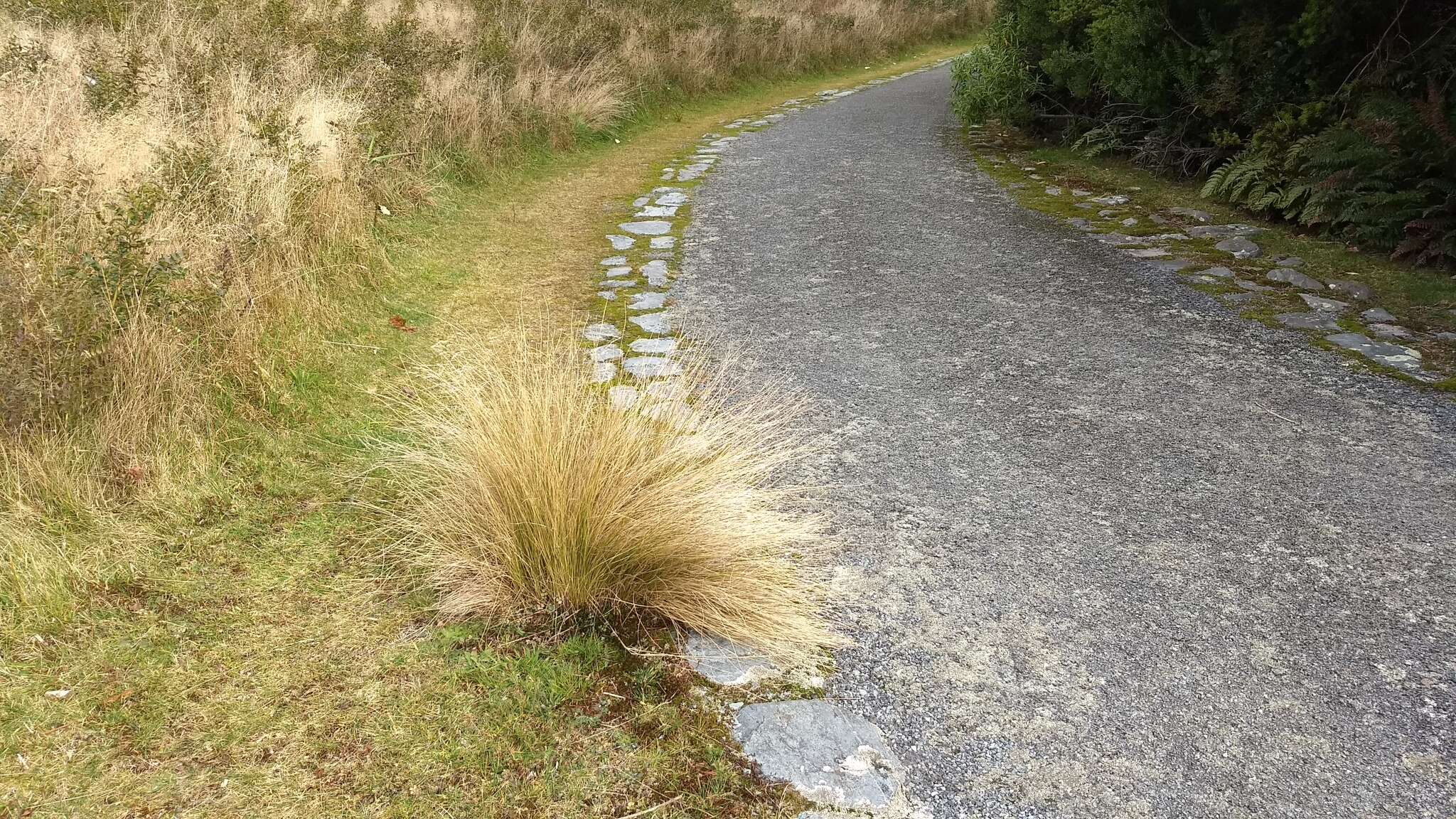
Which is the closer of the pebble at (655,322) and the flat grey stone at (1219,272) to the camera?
the pebble at (655,322)

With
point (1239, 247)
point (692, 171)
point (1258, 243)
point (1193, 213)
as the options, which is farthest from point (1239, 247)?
point (692, 171)

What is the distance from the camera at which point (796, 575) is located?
2.78m

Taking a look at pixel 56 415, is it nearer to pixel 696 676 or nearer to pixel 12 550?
pixel 12 550

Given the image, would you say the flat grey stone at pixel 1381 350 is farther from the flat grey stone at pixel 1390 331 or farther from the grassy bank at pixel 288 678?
the grassy bank at pixel 288 678

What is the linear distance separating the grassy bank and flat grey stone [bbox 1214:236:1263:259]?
4810 millimetres

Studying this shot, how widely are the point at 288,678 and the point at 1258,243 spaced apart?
5779mm

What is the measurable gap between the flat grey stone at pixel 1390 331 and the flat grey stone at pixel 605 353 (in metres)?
3.58

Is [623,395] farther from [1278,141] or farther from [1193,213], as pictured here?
[1278,141]

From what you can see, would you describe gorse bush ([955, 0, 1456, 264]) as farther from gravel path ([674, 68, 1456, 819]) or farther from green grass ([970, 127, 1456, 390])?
gravel path ([674, 68, 1456, 819])

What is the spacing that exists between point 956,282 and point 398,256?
3.23 metres

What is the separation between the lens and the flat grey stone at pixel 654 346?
4.52 m

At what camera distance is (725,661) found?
255 centimetres

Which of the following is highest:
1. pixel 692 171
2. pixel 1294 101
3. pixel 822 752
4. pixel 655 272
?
pixel 1294 101

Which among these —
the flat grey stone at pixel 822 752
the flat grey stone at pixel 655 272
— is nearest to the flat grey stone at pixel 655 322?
the flat grey stone at pixel 655 272
